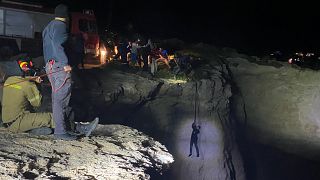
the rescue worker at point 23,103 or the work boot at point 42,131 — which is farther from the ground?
the rescue worker at point 23,103

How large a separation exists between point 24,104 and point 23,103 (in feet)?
0.10

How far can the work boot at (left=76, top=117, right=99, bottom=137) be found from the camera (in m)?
6.62

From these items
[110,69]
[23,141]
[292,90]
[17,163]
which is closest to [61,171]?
[17,163]

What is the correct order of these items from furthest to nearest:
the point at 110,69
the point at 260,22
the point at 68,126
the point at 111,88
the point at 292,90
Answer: the point at 260,22
the point at 292,90
the point at 110,69
the point at 111,88
the point at 68,126

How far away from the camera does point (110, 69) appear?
16.9 m

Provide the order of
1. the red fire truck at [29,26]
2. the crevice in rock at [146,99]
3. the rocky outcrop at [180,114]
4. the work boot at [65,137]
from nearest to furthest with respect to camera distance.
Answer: the work boot at [65,137], the rocky outcrop at [180,114], the crevice in rock at [146,99], the red fire truck at [29,26]

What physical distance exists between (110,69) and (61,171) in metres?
12.2

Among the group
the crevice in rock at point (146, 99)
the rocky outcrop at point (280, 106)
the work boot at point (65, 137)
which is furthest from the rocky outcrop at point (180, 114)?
the work boot at point (65, 137)

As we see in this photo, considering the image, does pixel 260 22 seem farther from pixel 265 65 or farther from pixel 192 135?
pixel 192 135

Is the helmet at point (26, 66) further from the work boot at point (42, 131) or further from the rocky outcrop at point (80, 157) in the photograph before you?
the rocky outcrop at point (80, 157)

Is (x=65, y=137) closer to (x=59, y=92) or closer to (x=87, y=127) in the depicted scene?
(x=87, y=127)

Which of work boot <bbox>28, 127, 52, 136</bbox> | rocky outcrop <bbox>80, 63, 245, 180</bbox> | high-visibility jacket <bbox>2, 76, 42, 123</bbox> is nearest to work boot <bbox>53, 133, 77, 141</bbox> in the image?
work boot <bbox>28, 127, 52, 136</bbox>

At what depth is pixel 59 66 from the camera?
5906mm

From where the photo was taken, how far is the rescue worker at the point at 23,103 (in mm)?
6234
